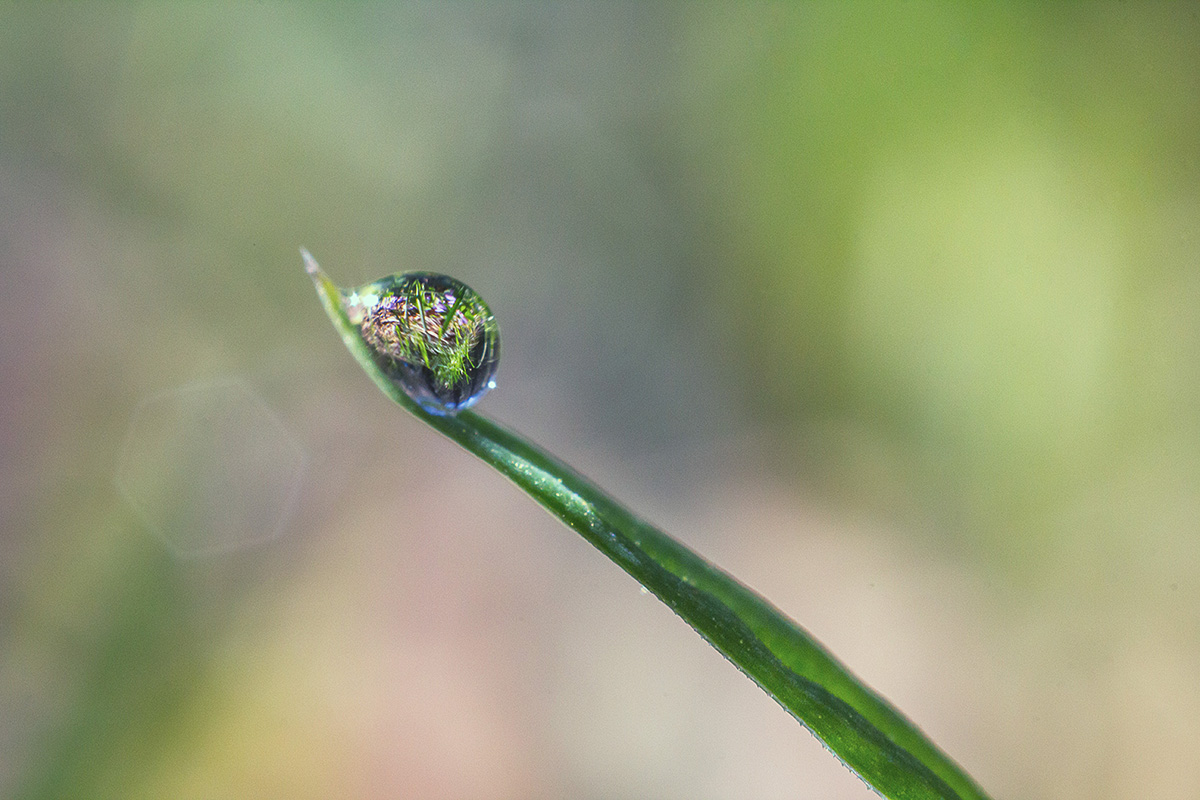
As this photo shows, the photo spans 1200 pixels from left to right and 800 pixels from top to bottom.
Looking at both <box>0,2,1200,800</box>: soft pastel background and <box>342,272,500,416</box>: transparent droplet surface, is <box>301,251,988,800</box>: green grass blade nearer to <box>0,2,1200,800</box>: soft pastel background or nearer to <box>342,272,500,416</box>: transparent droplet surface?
<box>342,272,500,416</box>: transparent droplet surface

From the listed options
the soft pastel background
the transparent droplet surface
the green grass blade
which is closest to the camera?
the green grass blade

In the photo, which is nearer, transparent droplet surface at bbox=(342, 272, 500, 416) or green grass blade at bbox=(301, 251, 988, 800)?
green grass blade at bbox=(301, 251, 988, 800)

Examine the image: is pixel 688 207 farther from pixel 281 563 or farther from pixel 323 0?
pixel 281 563

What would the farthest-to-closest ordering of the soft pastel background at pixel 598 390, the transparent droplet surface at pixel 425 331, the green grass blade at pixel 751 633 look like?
the soft pastel background at pixel 598 390 → the transparent droplet surface at pixel 425 331 → the green grass blade at pixel 751 633

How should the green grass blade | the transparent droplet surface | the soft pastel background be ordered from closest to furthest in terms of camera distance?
the green grass blade → the transparent droplet surface → the soft pastel background

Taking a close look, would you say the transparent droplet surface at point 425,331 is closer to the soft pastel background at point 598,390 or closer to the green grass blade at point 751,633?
the green grass blade at point 751,633

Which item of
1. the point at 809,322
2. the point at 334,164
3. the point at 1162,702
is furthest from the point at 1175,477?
the point at 334,164

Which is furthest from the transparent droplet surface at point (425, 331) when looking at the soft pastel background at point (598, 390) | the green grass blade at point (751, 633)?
the soft pastel background at point (598, 390)

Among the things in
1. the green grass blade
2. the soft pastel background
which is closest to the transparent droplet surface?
the green grass blade
